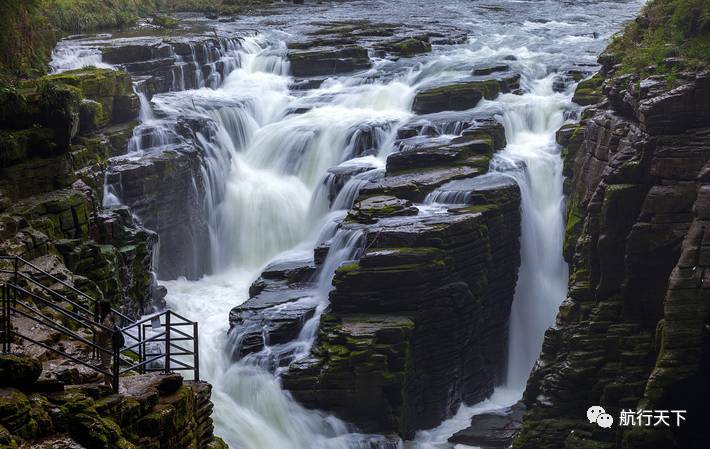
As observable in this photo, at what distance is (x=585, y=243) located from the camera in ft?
104

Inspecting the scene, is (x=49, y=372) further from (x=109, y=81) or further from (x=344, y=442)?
(x=109, y=81)

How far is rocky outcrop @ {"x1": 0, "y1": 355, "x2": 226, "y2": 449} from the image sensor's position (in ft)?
46.0

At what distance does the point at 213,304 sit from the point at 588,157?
13.1 meters

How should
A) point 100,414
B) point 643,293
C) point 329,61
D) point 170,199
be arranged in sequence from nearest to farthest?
point 100,414 → point 643,293 → point 170,199 → point 329,61

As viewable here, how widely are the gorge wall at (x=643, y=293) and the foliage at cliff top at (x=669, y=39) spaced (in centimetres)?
40

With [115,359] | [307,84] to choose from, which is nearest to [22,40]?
[307,84]

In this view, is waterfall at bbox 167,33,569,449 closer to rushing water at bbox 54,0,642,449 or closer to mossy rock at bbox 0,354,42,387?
rushing water at bbox 54,0,642,449

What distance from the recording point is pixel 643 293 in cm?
2953

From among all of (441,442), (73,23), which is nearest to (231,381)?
(441,442)

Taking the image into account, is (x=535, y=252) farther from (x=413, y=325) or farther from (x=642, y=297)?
(x=413, y=325)

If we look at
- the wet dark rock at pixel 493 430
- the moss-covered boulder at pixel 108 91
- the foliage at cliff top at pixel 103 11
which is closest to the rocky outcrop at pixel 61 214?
the moss-covered boulder at pixel 108 91

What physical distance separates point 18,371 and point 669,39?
25.7 meters

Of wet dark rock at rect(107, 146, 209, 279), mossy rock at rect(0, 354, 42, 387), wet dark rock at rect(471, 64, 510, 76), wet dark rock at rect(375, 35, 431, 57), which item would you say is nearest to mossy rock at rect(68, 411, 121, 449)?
mossy rock at rect(0, 354, 42, 387)

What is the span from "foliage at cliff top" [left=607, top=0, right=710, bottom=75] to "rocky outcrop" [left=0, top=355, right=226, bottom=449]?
20164 millimetres
